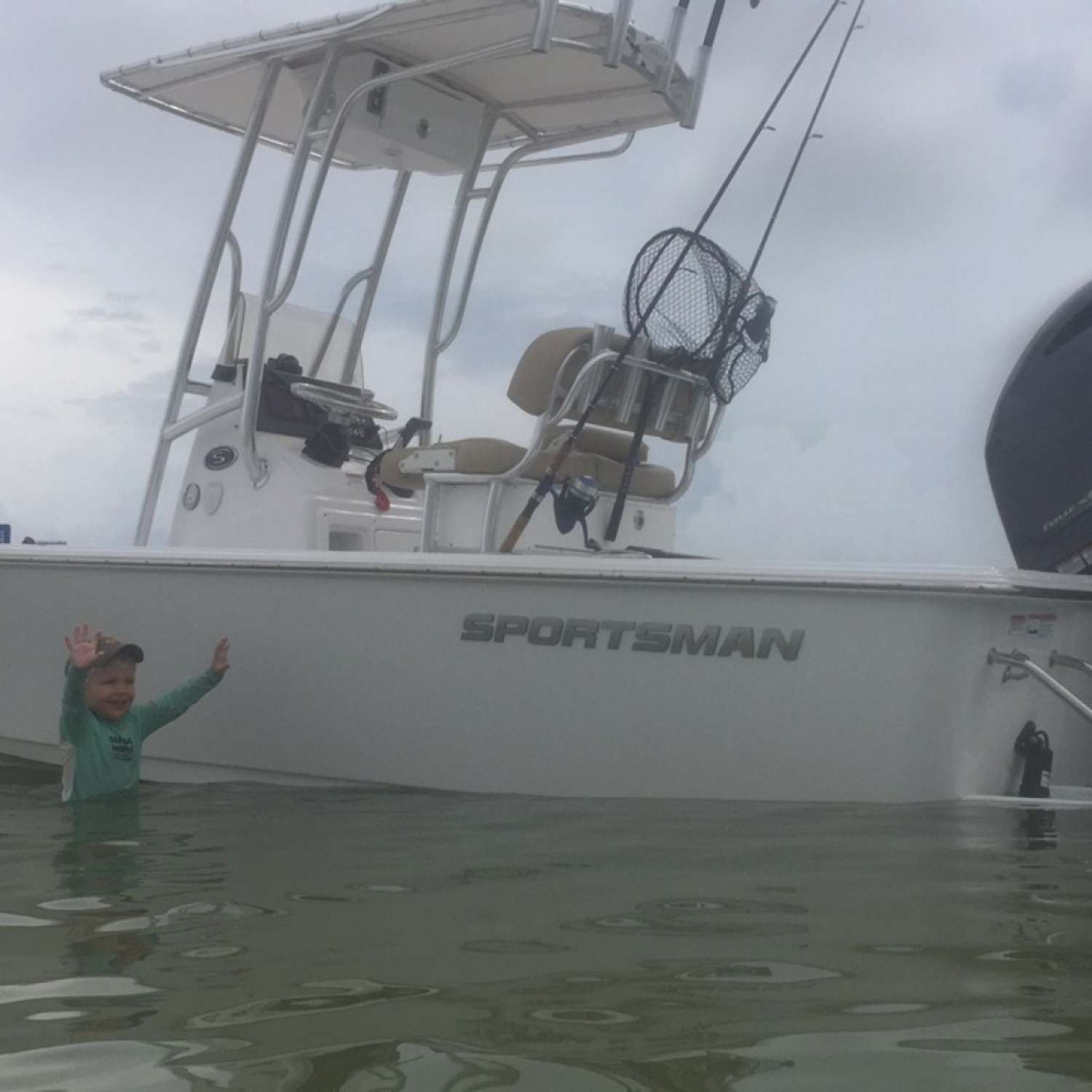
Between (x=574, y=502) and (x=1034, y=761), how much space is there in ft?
5.94

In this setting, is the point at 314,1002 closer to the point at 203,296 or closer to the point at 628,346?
the point at 628,346

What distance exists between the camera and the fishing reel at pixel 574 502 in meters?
5.25

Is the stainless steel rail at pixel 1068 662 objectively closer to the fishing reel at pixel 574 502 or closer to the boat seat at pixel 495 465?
the fishing reel at pixel 574 502

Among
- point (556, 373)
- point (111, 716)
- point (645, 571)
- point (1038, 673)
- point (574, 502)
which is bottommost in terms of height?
point (111, 716)

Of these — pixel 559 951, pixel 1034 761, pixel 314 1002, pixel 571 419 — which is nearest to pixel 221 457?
pixel 571 419

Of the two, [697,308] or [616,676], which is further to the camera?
[697,308]

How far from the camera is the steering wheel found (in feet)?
20.4

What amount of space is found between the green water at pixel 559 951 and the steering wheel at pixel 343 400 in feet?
7.51

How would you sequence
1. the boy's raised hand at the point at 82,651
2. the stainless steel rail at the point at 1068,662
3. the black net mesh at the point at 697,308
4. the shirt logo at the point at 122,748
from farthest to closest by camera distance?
the shirt logo at the point at 122,748
the black net mesh at the point at 697,308
the boy's raised hand at the point at 82,651
the stainless steel rail at the point at 1068,662

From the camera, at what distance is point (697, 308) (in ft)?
17.4

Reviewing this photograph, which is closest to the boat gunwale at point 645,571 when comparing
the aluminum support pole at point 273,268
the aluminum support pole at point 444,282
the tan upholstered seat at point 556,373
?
the aluminum support pole at point 273,268

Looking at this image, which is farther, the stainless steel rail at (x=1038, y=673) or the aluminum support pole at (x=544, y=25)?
the aluminum support pole at (x=544, y=25)

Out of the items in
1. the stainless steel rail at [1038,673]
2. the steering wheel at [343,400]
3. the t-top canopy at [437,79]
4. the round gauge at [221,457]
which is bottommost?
the stainless steel rail at [1038,673]

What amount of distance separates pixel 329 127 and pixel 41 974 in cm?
425
